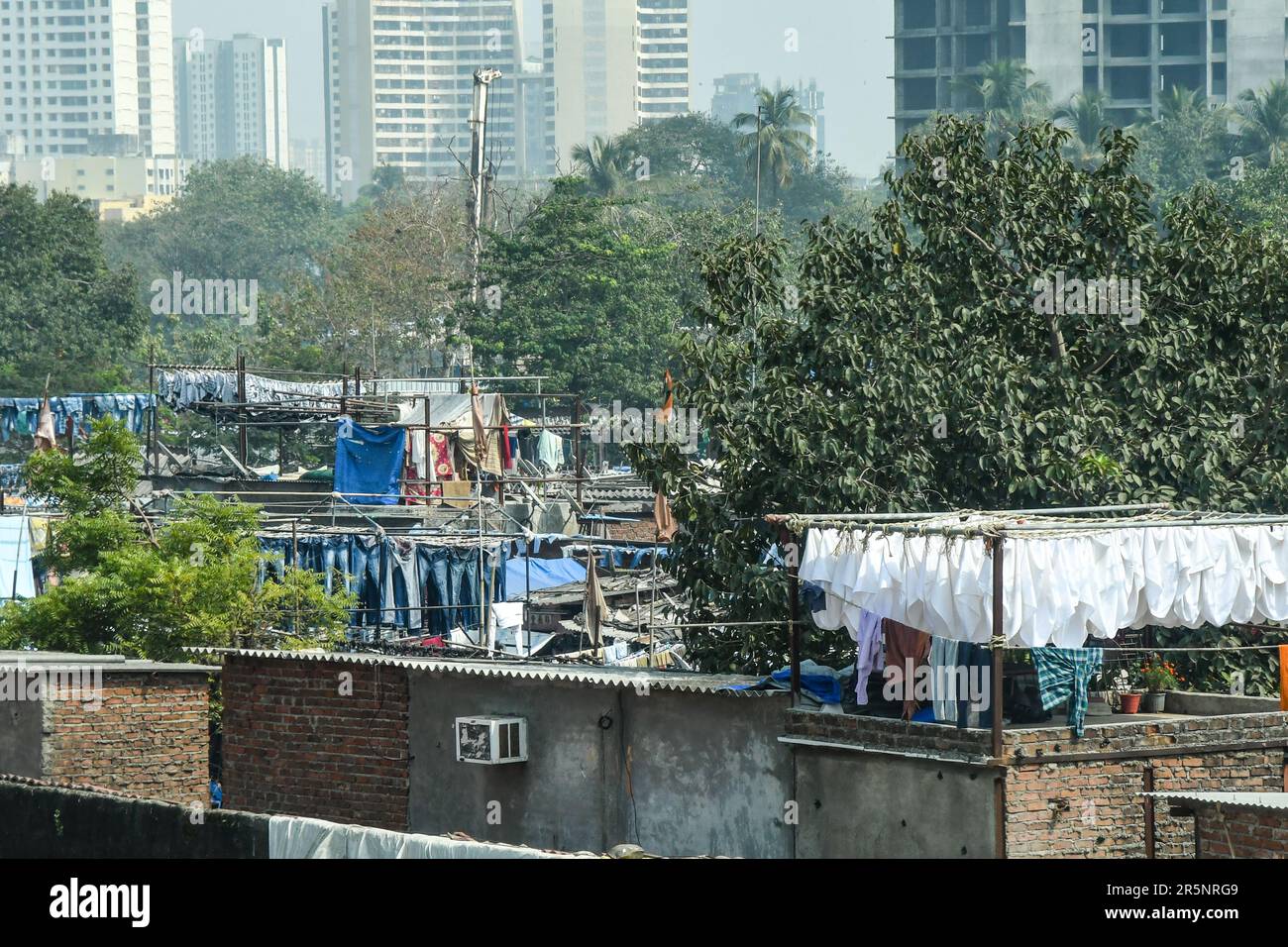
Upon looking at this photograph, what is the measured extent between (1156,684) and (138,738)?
8.49 m

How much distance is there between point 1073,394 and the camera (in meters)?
17.7

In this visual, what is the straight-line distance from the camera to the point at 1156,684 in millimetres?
14586

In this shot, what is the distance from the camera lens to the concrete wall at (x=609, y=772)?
528 inches

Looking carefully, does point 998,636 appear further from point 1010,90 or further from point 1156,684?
point 1010,90

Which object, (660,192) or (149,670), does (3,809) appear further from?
(660,192)

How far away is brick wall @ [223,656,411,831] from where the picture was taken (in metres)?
15.1

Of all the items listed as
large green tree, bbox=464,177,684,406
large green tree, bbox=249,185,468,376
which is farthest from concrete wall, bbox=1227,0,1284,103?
large green tree, bbox=464,177,684,406

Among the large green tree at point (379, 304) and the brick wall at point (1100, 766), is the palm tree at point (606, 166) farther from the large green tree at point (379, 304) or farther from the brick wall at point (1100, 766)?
the brick wall at point (1100, 766)

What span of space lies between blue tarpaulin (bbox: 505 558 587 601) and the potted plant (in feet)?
41.7

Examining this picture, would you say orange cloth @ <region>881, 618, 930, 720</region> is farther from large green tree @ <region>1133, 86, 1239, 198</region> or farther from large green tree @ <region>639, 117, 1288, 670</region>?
large green tree @ <region>1133, 86, 1239, 198</region>

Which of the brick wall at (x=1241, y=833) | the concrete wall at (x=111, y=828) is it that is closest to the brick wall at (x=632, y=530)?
the concrete wall at (x=111, y=828)
